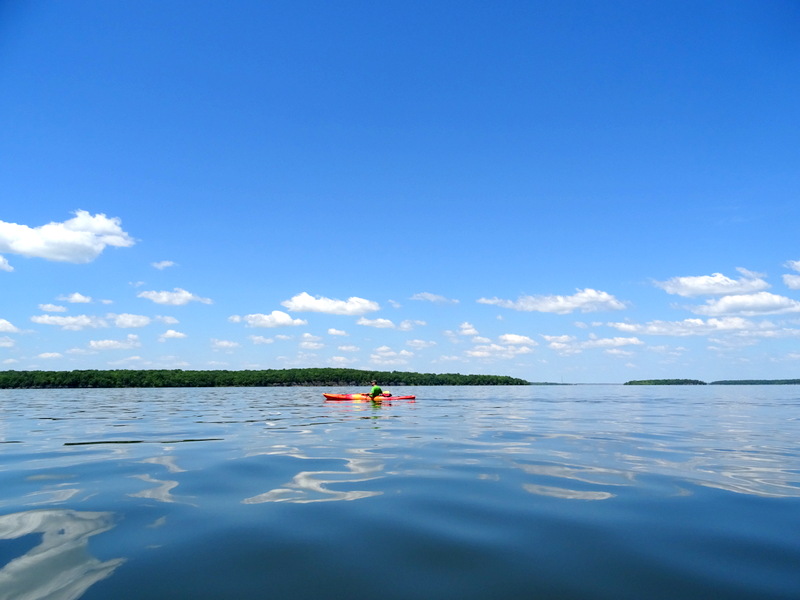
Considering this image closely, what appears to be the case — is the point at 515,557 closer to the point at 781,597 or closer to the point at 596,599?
the point at 596,599

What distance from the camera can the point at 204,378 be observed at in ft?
433

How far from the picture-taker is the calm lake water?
4402mm

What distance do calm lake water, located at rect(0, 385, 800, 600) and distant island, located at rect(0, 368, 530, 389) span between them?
261ft

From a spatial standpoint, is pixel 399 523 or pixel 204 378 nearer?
pixel 399 523

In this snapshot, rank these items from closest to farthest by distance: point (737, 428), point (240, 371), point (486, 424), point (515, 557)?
point (515, 557) < point (737, 428) < point (486, 424) < point (240, 371)

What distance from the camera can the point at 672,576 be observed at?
459 cm

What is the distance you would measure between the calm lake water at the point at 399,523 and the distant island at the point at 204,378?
79.6 meters

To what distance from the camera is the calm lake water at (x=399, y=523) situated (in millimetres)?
4402

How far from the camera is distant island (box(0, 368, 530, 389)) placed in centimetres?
11344

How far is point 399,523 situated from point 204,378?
138958 millimetres

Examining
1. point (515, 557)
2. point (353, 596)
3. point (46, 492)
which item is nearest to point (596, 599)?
point (515, 557)

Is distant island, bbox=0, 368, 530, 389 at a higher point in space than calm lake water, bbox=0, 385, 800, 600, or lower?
higher

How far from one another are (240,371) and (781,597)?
16095cm

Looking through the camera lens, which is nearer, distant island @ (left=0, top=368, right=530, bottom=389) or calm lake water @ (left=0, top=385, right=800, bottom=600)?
calm lake water @ (left=0, top=385, right=800, bottom=600)
